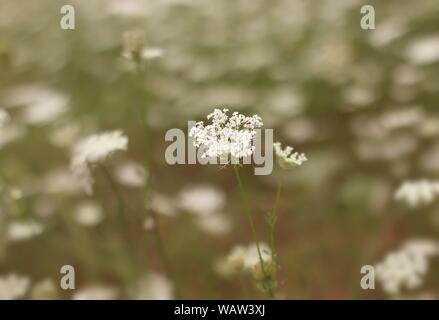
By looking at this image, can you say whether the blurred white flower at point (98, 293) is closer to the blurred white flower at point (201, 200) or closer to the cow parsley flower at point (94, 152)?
the cow parsley flower at point (94, 152)

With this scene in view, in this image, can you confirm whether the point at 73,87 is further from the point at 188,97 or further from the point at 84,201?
the point at 84,201

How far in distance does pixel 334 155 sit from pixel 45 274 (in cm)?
106

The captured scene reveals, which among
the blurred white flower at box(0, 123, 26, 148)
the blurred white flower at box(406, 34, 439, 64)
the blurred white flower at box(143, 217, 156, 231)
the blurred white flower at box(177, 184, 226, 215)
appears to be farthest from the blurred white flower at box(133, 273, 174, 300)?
the blurred white flower at box(406, 34, 439, 64)

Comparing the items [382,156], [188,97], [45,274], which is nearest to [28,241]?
[45,274]

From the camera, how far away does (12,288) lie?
124 centimetres

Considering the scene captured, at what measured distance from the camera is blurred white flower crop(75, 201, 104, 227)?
5.65 feet

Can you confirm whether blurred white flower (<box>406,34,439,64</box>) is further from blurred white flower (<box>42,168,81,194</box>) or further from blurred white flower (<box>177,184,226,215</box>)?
blurred white flower (<box>42,168,81,194</box>)

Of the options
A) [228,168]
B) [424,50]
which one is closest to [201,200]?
[228,168]

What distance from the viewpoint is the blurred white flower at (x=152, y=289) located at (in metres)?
1.39

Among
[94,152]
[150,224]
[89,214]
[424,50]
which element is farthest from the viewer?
[424,50]

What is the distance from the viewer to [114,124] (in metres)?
2.38

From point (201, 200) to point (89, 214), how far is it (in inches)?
14.2

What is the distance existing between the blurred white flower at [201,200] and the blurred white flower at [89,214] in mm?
273

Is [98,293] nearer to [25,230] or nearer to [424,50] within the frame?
[25,230]
